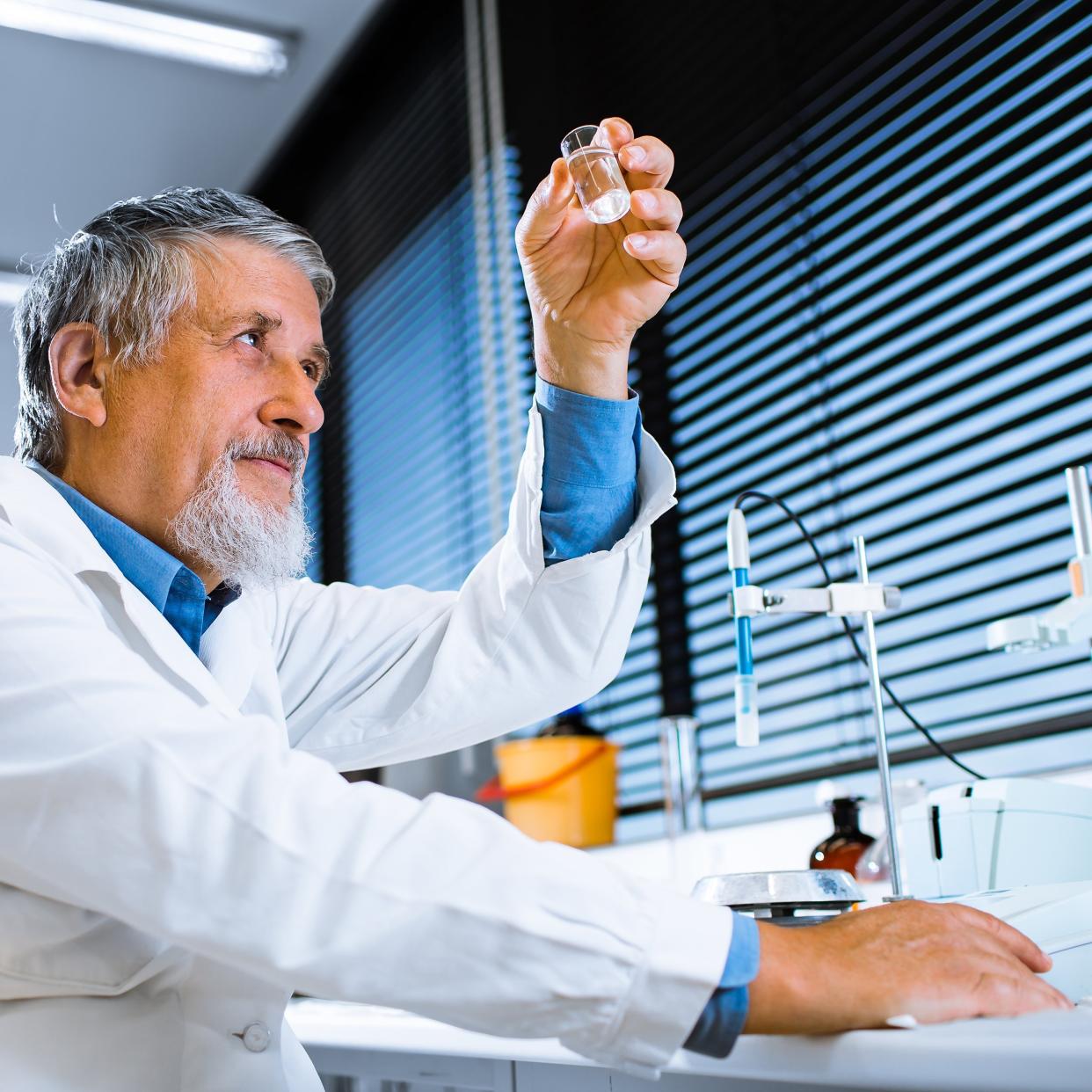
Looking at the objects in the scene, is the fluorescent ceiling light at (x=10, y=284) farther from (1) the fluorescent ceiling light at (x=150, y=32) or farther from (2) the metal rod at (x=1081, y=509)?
(2) the metal rod at (x=1081, y=509)

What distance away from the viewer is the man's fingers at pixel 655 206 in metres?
1.13

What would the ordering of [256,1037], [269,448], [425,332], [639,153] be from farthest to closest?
[425,332] < [269,448] < [639,153] < [256,1037]

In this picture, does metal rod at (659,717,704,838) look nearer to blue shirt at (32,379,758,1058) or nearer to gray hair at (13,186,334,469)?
blue shirt at (32,379,758,1058)

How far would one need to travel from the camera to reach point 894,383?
6.26 feet


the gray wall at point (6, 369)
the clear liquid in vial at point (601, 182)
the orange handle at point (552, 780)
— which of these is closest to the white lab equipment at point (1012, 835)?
the clear liquid in vial at point (601, 182)

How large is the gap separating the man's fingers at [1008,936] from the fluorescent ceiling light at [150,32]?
2.85 meters

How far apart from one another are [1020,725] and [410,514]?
213 centimetres

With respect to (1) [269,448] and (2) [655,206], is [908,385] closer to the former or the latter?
(2) [655,206]

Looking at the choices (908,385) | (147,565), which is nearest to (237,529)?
(147,565)

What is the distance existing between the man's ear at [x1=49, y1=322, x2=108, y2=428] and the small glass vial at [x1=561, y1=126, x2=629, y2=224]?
58 cm

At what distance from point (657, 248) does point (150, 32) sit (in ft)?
7.66

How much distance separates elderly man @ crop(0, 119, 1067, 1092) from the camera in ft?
2.31

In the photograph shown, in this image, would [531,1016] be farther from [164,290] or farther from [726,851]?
[726,851]

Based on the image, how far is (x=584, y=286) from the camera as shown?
127 cm
